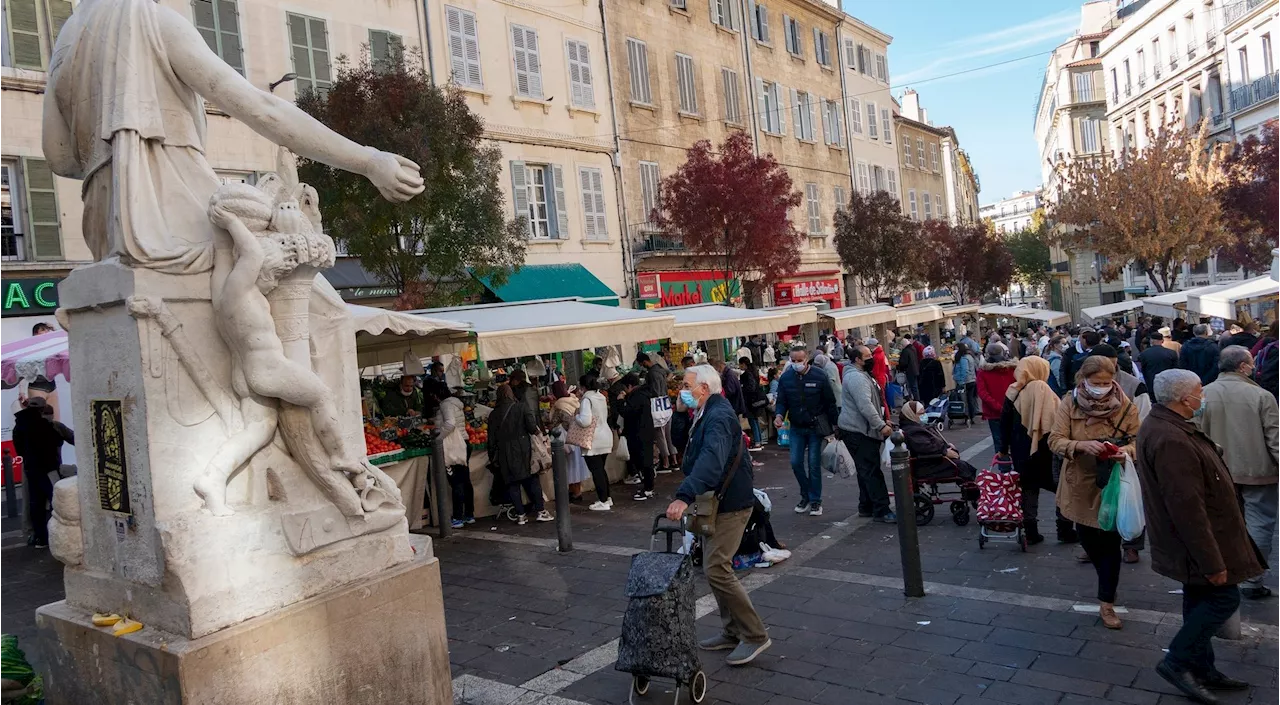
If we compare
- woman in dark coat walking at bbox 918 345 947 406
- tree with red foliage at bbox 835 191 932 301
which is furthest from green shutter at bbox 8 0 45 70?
tree with red foliage at bbox 835 191 932 301

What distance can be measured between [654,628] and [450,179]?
437 inches

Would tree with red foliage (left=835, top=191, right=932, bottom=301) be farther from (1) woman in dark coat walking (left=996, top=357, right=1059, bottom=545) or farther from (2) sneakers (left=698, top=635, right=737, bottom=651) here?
(2) sneakers (left=698, top=635, right=737, bottom=651)

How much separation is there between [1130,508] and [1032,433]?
1900 mm

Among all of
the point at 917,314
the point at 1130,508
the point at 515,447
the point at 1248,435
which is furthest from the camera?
the point at 917,314

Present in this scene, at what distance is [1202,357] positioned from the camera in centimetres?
1155

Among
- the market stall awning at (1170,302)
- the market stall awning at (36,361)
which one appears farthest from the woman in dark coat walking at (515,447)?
the market stall awning at (1170,302)

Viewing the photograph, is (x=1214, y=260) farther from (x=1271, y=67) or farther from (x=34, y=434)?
(x=34, y=434)

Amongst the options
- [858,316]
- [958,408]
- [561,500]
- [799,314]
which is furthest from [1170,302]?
[561,500]

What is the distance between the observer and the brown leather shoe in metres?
5.24

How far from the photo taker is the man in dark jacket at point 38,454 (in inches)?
395

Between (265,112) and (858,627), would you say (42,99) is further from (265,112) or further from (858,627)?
(858,627)

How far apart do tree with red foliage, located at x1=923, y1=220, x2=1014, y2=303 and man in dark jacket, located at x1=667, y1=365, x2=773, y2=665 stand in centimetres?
3105

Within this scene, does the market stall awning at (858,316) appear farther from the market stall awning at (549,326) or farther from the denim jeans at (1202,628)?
the denim jeans at (1202,628)

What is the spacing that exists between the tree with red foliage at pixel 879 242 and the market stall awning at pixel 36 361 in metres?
24.2
